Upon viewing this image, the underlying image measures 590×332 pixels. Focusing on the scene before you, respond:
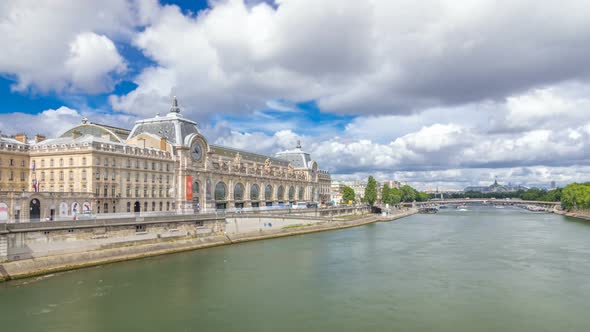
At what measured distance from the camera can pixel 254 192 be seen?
98625mm

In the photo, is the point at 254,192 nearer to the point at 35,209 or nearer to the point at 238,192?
the point at 238,192

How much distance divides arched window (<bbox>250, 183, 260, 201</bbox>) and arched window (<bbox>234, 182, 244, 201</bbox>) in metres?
3.93

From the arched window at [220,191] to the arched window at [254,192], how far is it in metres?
10.8

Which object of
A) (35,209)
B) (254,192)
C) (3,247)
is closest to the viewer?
(3,247)

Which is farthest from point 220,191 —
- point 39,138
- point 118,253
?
point 118,253

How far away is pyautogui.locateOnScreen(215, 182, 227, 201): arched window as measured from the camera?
275 feet

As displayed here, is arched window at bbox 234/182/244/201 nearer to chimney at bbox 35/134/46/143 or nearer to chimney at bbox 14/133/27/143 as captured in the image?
chimney at bbox 35/134/46/143

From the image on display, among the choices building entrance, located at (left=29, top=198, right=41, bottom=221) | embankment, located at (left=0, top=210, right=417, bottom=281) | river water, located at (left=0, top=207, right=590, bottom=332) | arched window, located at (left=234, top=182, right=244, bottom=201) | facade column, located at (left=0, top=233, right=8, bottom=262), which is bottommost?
river water, located at (left=0, top=207, right=590, bottom=332)

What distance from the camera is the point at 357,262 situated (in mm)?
46469

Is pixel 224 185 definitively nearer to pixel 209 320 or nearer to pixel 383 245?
pixel 383 245

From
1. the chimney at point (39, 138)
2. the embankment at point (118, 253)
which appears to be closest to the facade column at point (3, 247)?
the embankment at point (118, 253)

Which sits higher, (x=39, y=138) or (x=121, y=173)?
(x=39, y=138)

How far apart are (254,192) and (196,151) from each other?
24.3 m

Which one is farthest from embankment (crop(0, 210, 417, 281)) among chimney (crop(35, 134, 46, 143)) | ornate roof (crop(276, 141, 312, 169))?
ornate roof (crop(276, 141, 312, 169))
